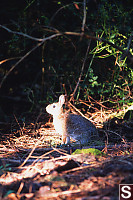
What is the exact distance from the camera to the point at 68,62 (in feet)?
20.5

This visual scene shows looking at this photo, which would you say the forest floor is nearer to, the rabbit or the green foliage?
the rabbit

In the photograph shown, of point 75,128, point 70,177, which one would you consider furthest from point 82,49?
point 70,177

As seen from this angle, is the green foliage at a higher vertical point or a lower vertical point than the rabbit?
higher

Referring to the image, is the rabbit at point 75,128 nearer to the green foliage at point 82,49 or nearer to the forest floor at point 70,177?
the green foliage at point 82,49

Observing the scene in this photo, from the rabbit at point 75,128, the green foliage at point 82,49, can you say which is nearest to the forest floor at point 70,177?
the rabbit at point 75,128

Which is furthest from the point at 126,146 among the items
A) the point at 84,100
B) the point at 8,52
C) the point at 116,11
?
the point at 8,52

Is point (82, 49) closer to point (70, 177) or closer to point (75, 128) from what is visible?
point (75, 128)

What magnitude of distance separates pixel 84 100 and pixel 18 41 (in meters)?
2.24

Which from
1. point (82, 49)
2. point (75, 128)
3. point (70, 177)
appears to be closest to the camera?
point (70, 177)

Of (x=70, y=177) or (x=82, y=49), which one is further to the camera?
(x=82, y=49)

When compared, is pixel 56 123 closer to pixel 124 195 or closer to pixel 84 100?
pixel 84 100

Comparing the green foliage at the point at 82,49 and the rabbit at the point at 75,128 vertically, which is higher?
the green foliage at the point at 82,49

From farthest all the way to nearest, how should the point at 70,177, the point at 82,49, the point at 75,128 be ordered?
1. the point at 82,49
2. the point at 75,128
3. the point at 70,177

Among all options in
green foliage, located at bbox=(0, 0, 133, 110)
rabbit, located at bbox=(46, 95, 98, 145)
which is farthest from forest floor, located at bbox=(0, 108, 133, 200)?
green foliage, located at bbox=(0, 0, 133, 110)
